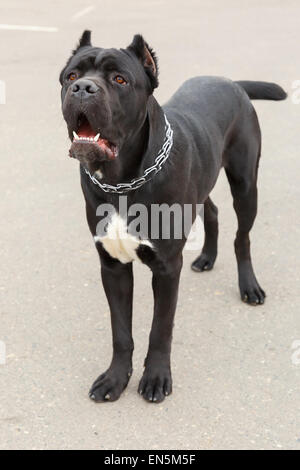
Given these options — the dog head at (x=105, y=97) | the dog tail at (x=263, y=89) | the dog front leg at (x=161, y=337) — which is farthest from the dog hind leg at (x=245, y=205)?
the dog head at (x=105, y=97)

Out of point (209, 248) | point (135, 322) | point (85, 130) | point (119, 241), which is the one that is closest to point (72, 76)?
point (85, 130)

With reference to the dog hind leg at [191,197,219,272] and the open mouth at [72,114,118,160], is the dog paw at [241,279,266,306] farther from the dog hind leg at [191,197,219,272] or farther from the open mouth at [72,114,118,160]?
the open mouth at [72,114,118,160]

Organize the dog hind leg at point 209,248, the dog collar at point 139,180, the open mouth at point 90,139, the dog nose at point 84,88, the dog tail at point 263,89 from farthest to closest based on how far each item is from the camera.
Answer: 1. the dog hind leg at point 209,248
2. the dog tail at point 263,89
3. the dog collar at point 139,180
4. the open mouth at point 90,139
5. the dog nose at point 84,88

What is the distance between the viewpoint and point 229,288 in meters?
4.06

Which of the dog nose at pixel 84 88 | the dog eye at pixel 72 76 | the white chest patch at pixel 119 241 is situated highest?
the dog nose at pixel 84 88

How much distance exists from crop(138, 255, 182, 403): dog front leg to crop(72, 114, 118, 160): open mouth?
0.63 m

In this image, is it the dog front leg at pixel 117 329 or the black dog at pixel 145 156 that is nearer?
the black dog at pixel 145 156

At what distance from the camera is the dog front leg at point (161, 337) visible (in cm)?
310

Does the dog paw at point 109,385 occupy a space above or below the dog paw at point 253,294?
above

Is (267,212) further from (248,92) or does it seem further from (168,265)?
(168,265)

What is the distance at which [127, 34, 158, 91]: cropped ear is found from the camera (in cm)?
274

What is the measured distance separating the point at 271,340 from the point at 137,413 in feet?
2.78

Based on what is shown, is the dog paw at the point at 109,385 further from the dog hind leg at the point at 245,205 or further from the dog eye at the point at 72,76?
the dog eye at the point at 72,76

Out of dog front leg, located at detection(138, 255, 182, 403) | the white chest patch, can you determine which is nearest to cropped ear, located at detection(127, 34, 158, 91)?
the white chest patch
